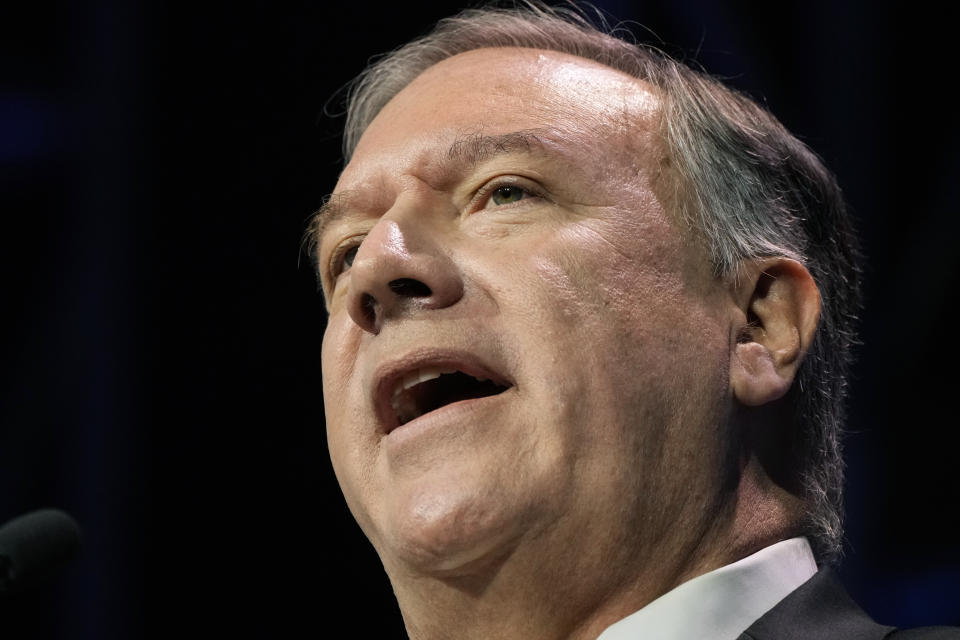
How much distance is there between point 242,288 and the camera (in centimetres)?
308

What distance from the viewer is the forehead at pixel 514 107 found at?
167cm

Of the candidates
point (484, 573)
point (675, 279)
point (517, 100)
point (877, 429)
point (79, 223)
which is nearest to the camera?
point (484, 573)

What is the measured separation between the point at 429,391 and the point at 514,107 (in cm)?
48

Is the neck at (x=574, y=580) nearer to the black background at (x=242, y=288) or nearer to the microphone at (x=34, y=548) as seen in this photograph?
Result: the microphone at (x=34, y=548)

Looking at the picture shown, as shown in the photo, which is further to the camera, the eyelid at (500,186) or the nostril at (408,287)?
the eyelid at (500,186)

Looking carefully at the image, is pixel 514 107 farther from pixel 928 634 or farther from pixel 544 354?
pixel 928 634

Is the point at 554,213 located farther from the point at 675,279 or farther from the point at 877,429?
the point at 877,429

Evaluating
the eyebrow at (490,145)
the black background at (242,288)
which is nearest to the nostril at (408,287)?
the eyebrow at (490,145)

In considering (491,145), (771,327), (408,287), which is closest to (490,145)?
(491,145)

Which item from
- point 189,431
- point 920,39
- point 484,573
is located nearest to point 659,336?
point 484,573

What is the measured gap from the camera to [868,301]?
268cm

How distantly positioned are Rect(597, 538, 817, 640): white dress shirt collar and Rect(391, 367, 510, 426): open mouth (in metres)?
0.38

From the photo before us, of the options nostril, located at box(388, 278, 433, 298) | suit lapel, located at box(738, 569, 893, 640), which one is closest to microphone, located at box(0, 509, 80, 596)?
nostril, located at box(388, 278, 433, 298)

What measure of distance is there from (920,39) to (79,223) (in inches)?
89.1
